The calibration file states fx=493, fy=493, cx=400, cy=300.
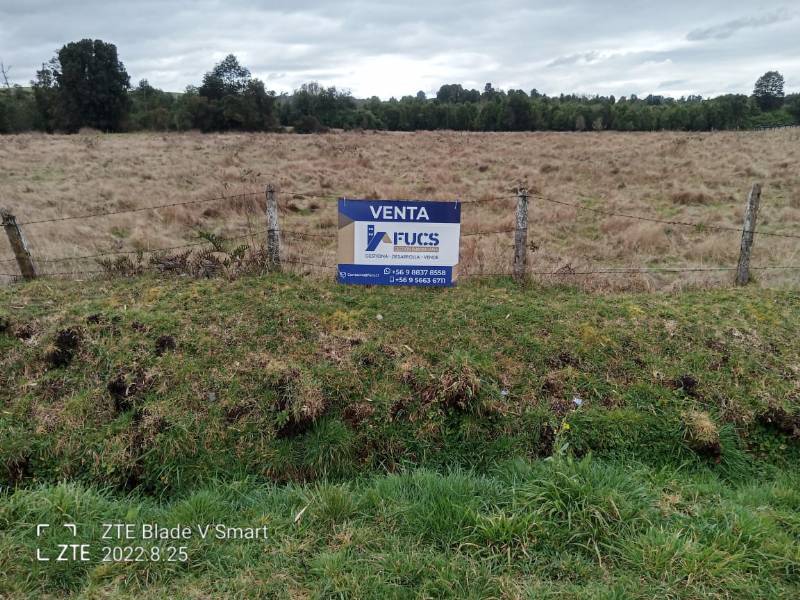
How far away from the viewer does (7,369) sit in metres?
4.77

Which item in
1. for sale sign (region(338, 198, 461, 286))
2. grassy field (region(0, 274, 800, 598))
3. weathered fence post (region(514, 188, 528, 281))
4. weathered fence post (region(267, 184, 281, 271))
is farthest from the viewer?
weathered fence post (region(267, 184, 281, 271))

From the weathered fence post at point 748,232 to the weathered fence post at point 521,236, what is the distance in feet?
9.54

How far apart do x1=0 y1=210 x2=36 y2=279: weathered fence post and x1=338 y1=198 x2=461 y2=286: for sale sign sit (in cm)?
416

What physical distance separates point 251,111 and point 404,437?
146 feet

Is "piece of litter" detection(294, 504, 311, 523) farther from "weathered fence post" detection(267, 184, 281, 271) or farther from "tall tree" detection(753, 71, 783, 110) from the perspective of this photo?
"tall tree" detection(753, 71, 783, 110)

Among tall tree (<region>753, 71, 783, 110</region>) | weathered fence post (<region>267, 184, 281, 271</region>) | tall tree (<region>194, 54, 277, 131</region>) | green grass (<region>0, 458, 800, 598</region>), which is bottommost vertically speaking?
green grass (<region>0, 458, 800, 598</region>)

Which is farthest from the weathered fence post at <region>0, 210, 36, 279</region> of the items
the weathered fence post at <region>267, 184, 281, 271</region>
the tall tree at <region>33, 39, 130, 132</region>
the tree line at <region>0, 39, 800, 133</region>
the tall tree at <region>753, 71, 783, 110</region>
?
the tall tree at <region>753, 71, 783, 110</region>

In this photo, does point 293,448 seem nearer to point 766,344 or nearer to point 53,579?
point 53,579

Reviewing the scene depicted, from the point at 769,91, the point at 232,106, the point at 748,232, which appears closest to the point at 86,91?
the point at 232,106

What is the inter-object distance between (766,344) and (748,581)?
338 centimetres

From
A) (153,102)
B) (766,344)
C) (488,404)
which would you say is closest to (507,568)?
(488,404)

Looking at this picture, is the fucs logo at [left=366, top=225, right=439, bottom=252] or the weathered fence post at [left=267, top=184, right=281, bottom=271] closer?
the fucs logo at [left=366, top=225, right=439, bottom=252]

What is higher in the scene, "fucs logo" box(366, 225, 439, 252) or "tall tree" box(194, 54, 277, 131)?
"tall tree" box(194, 54, 277, 131)

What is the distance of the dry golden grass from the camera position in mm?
8797
